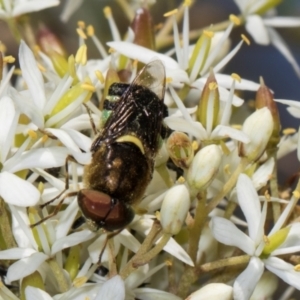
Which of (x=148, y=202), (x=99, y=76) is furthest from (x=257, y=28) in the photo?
(x=148, y=202)

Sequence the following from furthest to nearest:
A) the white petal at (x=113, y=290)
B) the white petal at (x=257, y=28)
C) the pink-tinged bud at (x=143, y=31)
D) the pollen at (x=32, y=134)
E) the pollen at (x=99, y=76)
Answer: the white petal at (x=257, y=28) → the pink-tinged bud at (x=143, y=31) → the pollen at (x=99, y=76) → the pollen at (x=32, y=134) → the white petal at (x=113, y=290)

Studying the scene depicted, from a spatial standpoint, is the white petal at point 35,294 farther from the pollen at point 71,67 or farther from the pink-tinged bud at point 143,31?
the pink-tinged bud at point 143,31

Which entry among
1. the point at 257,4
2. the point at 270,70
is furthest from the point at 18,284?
the point at 270,70

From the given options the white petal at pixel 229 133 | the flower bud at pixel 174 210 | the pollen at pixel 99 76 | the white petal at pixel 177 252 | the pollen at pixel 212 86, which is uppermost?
the pollen at pixel 99 76

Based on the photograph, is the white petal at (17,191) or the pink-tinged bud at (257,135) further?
the pink-tinged bud at (257,135)

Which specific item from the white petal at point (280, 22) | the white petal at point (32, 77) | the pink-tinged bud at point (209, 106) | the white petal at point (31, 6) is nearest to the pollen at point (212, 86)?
the pink-tinged bud at point (209, 106)

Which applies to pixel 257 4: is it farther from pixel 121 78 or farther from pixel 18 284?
pixel 18 284

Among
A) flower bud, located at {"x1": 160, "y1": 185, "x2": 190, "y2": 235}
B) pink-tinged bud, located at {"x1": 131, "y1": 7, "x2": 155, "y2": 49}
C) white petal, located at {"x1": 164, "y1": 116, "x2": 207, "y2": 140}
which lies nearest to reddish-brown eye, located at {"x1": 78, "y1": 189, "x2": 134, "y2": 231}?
flower bud, located at {"x1": 160, "y1": 185, "x2": 190, "y2": 235}

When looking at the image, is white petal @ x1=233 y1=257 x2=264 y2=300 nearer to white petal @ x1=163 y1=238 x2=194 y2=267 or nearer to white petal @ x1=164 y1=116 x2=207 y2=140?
white petal @ x1=163 y1=238 x2=194 y2=267
